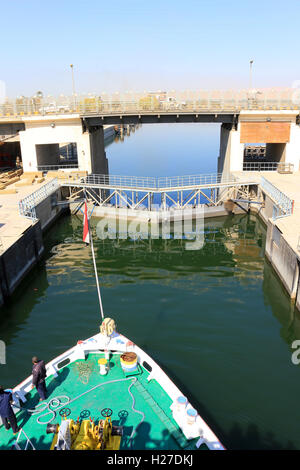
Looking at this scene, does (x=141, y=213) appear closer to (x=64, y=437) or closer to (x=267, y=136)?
(x=267, y=136)

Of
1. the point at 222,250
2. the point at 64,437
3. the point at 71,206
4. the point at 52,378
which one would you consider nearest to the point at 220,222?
the point at 222,250

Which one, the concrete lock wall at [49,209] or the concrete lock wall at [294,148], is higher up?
the concrete lock wall at [294,148]

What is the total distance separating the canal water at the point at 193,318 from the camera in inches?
568

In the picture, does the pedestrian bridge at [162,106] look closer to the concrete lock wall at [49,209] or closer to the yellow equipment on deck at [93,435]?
the concrete lock wall at [49,209]

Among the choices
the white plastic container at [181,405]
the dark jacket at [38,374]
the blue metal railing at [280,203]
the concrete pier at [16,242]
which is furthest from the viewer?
the blue metal railing at [280,203]

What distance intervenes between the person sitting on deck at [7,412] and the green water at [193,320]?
4.80m

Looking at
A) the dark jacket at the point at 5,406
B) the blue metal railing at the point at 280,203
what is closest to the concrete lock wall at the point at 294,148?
the blue metal railing at the point at 280,203

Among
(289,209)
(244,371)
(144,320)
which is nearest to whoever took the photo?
(244,371)

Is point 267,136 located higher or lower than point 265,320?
higher

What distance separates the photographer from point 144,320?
807 inches

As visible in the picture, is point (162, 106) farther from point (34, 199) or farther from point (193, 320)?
point (193, 320)

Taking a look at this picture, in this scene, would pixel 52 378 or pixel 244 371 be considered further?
pixel 244 371
